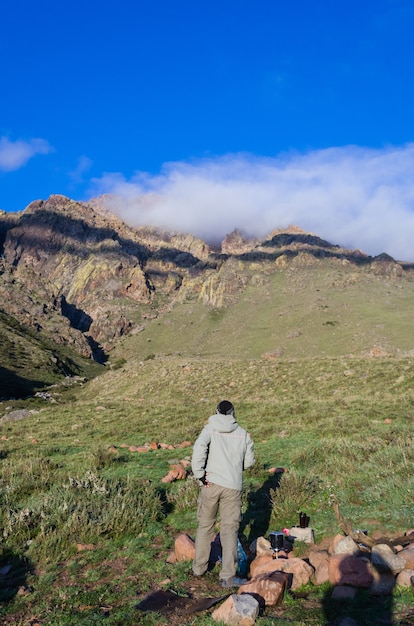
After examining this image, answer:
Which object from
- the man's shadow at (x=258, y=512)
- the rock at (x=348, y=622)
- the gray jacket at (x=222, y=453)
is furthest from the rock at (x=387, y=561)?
the man's shadow at (x=258, y=512)

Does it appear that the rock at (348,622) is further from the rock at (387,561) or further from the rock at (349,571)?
the rock at (387,561)

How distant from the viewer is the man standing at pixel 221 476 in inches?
254

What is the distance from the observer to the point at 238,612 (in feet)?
15.4

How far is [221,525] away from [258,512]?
2775 millimetres

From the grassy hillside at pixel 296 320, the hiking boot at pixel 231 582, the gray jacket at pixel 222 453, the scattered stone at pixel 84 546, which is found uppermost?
the grassy hillside at pixel 296 320

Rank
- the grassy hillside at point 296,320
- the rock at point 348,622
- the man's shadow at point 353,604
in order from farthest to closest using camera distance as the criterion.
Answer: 1. the grassy hillside at point 296,320
2. the man's shadow at point 353,604
3. the rock at point 348,622

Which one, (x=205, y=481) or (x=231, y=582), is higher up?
(x=205, y=481)

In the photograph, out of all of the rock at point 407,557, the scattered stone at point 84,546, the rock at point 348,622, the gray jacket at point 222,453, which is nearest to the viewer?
the rock at point 348,622

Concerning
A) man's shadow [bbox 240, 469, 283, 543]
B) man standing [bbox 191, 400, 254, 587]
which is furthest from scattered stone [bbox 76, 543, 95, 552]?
man's shadow [bbox 240, 469, 283, 543]

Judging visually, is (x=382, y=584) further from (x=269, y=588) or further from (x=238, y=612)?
(x=238, y=612)

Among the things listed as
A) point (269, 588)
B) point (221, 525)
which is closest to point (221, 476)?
point (221, 525)

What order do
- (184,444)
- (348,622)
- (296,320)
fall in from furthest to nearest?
(296,320)
(184,444)
(348,622)

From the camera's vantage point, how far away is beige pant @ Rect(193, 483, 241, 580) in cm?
627

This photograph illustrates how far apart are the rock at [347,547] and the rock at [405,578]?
31.5 inches
